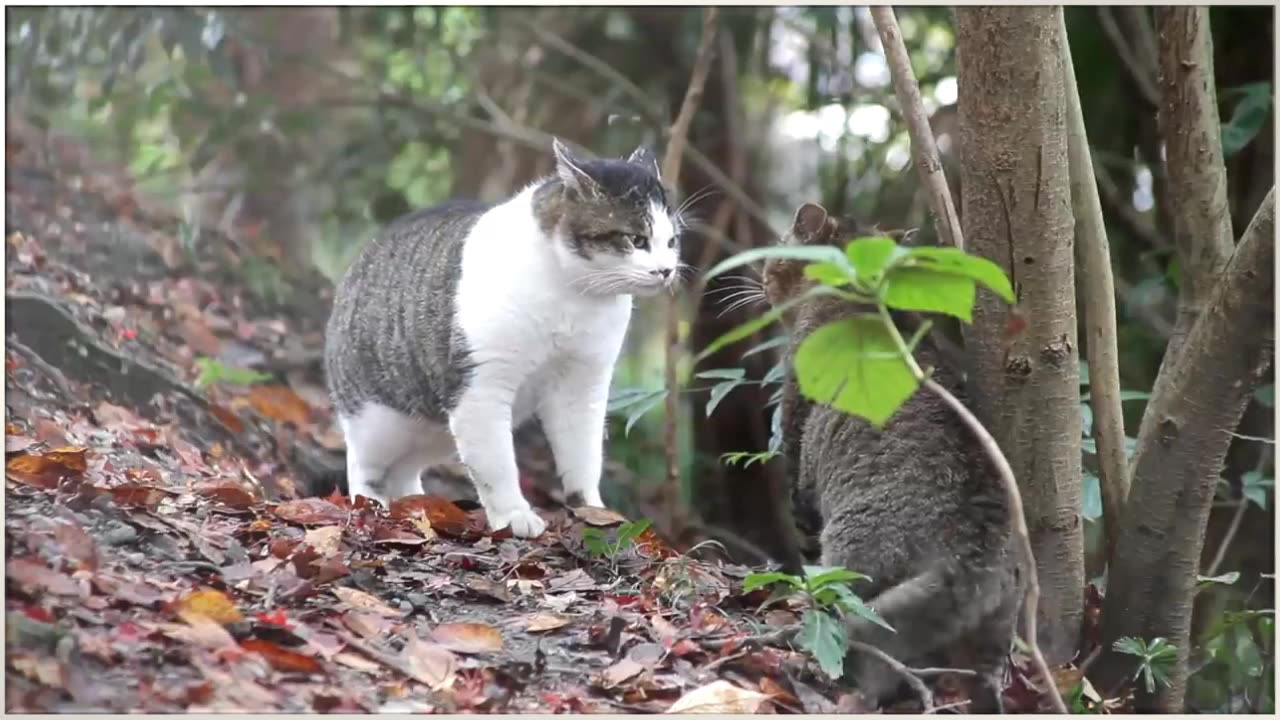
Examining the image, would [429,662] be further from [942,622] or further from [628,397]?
[628,397]

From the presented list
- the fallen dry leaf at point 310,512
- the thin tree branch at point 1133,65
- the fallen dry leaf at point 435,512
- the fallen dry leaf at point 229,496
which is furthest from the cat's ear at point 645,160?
the thin tree branch at point 1133,65

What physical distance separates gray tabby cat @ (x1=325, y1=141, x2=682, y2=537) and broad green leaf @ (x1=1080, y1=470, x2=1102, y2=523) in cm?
99

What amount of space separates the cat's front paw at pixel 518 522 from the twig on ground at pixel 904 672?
0.97 metres

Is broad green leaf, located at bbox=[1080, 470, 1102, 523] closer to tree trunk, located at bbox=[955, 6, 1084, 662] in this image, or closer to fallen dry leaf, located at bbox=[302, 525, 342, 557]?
tree trunk, located at bbox=[955, 6, 1084, 662]

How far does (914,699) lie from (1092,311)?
96 cm

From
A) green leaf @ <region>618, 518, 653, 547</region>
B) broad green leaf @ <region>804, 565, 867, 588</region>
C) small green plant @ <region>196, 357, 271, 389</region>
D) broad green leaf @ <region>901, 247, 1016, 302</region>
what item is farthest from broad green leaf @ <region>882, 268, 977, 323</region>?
small green plant @ <region>196, 357, 271, 389</region>

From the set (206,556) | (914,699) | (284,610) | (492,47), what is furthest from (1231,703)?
(492,47)

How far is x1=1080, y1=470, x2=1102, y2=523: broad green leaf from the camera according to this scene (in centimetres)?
275

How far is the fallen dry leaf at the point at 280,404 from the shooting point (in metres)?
4.34

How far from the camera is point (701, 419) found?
19.0ft

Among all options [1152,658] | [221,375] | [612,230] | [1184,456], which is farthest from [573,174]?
[221,375]

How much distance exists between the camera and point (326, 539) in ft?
8.57

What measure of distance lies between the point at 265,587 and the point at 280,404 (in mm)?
2293

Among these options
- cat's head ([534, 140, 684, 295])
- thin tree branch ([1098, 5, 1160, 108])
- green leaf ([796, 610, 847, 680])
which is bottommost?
green leaf ([796, 610, 847, 680])
